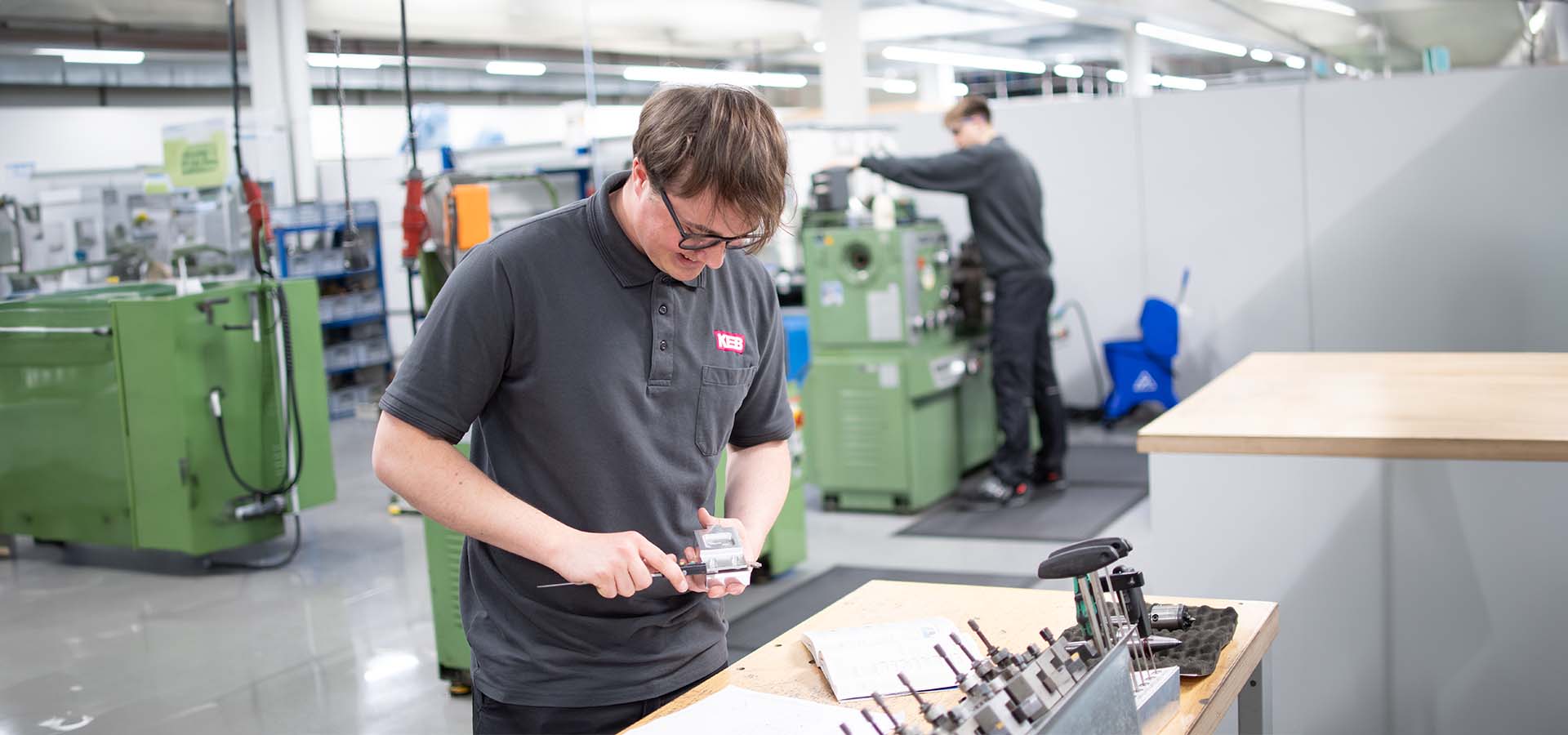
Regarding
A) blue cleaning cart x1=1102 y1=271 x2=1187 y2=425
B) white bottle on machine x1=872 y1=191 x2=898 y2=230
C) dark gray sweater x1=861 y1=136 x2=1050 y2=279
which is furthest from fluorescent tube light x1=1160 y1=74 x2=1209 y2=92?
white bottle on machine x1=872 y1=191 x2=898 y2=230

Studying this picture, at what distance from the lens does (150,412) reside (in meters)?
5.06

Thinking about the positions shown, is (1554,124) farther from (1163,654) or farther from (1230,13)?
(1163,654)

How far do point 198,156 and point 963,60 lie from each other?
8.25 metres

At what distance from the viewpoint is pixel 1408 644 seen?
261 centimetres

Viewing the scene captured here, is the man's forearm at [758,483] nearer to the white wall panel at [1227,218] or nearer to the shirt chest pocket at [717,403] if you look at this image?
the shirt chest pocket at [717,403]

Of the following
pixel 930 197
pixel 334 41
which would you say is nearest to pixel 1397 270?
pixel 930 197

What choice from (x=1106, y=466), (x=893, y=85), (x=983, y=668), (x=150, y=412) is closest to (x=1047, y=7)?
(x=893, y=85)

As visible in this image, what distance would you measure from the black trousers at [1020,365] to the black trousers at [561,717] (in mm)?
4192

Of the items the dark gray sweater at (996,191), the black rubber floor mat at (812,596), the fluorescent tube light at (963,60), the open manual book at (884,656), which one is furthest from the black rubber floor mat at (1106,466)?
the fluorescent tube light at (963,60)

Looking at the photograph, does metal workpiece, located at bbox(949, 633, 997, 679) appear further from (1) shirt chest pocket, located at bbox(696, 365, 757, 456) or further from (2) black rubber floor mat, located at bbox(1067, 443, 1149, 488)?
(2) black rubber floor mat, located at bbox(1067, 443, 1149, 488)

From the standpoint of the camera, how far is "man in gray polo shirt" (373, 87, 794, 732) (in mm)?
1430

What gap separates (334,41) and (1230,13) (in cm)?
670

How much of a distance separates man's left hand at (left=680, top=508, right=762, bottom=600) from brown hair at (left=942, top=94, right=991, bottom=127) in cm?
417

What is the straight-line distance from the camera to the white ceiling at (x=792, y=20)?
6.88 meters
